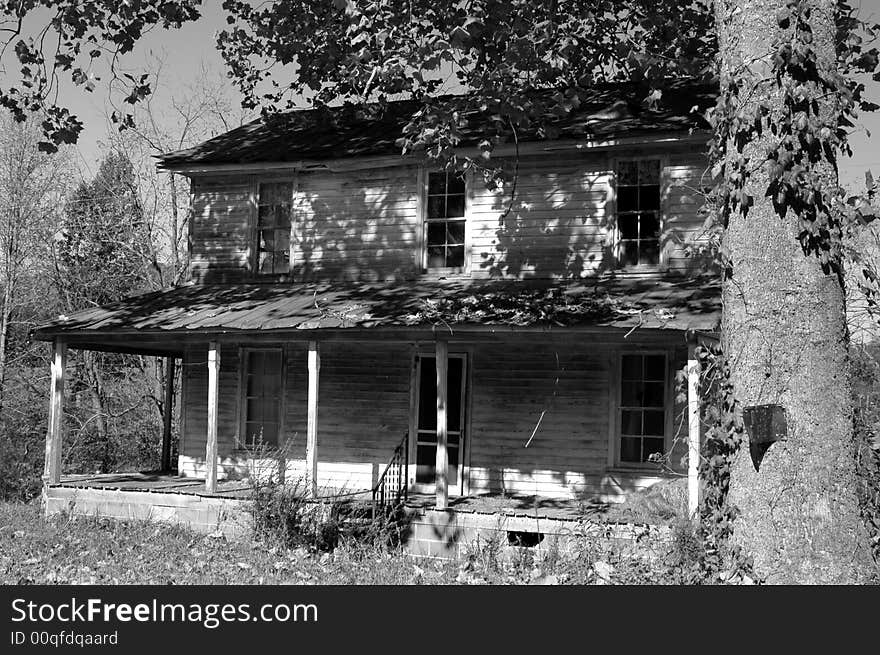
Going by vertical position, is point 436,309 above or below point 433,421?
above

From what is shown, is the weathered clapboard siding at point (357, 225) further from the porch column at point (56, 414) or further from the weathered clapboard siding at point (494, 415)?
the porch column at point (56, 414)

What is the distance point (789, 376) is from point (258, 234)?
41.7 feet

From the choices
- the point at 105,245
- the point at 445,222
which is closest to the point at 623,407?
the point at 445,222

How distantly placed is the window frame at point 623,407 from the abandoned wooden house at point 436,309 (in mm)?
33

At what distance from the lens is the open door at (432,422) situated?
15.6m

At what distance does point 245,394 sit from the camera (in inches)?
680

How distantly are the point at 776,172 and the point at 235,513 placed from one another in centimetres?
997

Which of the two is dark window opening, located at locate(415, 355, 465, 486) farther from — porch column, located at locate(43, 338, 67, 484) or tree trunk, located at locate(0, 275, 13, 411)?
tree trunk, located at locate(0, 275, 13, 411)

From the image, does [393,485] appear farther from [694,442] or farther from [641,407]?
[694,442]

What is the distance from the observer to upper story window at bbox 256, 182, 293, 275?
1745 cm

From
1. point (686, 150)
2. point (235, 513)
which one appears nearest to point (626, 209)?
point (686, 150)

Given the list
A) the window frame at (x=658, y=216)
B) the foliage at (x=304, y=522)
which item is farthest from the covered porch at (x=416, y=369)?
the window frame at (x=658, y=216)

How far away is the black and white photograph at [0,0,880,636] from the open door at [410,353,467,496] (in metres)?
0.04

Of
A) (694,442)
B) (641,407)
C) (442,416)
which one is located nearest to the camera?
(694,442)
